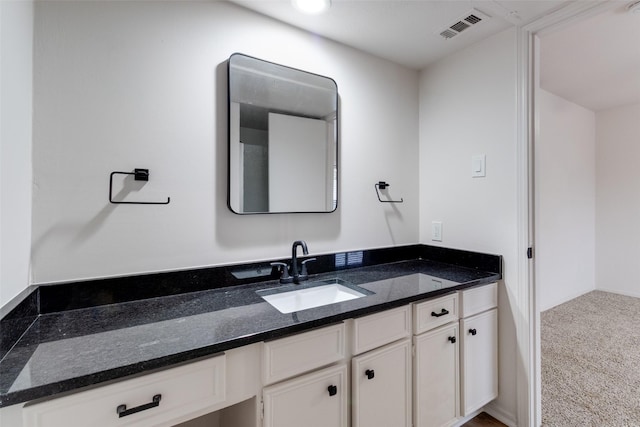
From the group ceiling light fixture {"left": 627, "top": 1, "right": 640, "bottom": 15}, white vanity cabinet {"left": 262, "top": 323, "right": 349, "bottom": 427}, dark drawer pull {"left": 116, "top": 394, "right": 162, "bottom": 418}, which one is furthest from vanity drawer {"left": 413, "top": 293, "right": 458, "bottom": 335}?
ceiling light fixture {"left": 627, "top": 1, "right": 640, "bottom": 15}

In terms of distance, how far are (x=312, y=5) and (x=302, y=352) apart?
159 cm

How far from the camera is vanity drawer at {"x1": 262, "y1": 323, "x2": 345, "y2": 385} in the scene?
999 millimetres

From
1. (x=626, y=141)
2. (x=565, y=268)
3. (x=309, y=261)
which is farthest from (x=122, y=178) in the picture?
(x=626, y=141)

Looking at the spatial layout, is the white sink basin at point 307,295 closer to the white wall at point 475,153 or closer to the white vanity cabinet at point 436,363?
the white vanity cabinet at point 436,363

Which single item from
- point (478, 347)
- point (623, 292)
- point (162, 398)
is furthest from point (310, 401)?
point (623, 292)

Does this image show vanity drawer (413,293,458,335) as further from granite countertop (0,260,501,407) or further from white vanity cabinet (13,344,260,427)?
white vanity cabinet (13,344,260,427)

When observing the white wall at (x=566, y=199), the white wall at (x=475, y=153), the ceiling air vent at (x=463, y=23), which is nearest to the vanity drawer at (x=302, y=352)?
the white wall at (x=475, y=153)

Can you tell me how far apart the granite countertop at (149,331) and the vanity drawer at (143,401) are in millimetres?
47

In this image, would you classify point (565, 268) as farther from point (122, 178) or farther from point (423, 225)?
point (122, 178)

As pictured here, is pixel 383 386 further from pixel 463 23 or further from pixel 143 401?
pixel 463 23

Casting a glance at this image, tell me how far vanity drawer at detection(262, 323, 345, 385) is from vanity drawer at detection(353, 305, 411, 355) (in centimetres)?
8

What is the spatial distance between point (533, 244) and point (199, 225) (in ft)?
5.89

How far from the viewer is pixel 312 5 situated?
147 cm

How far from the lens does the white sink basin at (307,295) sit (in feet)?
4.68
